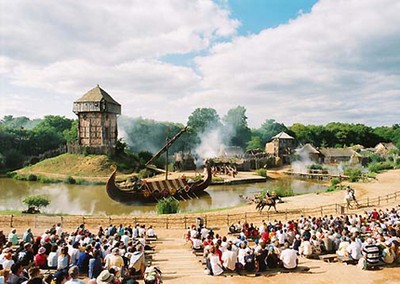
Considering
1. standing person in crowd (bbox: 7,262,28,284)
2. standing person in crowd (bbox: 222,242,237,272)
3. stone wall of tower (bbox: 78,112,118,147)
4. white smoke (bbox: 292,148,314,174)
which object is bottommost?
standing person in crowd (bbox: 222,242,237,272)

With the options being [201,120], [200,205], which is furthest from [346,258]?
[201,120]

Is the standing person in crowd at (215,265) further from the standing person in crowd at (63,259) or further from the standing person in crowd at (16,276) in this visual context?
the standing person in crowd at (16,276)

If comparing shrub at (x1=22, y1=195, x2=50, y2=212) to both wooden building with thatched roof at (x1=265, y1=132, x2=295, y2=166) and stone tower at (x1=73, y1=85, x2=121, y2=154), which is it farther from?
wooden building with thatched roof at (x1=265, y1=132, x2=295, y2=166)

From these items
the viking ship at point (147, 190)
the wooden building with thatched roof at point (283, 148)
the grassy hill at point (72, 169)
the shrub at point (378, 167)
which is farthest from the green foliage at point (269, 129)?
the viking ship at point (147, 190)

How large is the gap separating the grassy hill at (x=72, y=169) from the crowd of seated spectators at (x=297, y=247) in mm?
41575

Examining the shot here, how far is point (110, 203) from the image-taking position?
121ft

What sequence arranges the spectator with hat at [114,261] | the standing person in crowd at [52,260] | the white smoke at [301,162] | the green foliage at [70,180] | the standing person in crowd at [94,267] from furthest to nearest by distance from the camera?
1. the white smoke at [301,162]
2. the green foliage at [70,180]
3. the standing person in crowd at [52,260]
4. the spectator with hat at [114,261]
5. the standing person in crowd at [94,267]

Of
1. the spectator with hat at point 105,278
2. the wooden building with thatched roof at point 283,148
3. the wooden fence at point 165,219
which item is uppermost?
the wooden building with thatched roof at point 283,148

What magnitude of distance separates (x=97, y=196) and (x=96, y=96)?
29128mm

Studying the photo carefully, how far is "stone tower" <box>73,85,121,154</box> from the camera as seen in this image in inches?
2569

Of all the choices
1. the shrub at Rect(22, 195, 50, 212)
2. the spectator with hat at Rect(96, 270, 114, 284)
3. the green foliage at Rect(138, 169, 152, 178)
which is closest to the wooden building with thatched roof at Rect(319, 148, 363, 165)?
the green foliage at Rect(138, 169, 152, 178)

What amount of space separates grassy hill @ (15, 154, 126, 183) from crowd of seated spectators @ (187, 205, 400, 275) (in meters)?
41.6

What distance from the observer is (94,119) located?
65812 millimetres

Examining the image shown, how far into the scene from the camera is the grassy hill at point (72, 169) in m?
54.4
